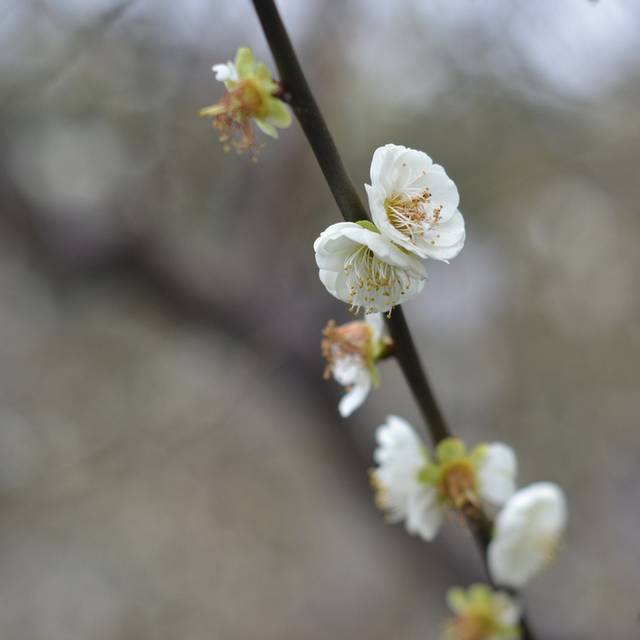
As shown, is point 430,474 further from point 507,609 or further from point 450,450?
point 507,609

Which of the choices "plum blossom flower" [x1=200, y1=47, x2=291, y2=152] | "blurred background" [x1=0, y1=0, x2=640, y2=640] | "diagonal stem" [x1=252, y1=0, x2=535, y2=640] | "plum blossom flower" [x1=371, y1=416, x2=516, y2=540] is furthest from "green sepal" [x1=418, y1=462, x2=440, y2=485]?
"blurred background" [x1=0, y1=0, x2=640, y2=640]

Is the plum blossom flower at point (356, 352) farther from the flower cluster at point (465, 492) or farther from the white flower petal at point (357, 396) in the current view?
the flower cluster at point (465, 492)

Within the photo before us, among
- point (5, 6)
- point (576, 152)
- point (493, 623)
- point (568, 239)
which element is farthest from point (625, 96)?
point (493, 623)

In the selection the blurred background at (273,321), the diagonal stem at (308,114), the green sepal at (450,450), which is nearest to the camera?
the diagonal stem at (308,114)

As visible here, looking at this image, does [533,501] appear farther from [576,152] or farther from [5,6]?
[576,152]

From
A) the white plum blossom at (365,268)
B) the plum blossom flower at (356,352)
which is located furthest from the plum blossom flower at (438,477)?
the white plum blossom at (365,268)

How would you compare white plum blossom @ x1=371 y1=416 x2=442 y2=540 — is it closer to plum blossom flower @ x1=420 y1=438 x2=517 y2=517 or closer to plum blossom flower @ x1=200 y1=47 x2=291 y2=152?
plum blossom flower @ x1=420 y1=438 x2=517 y2=517
